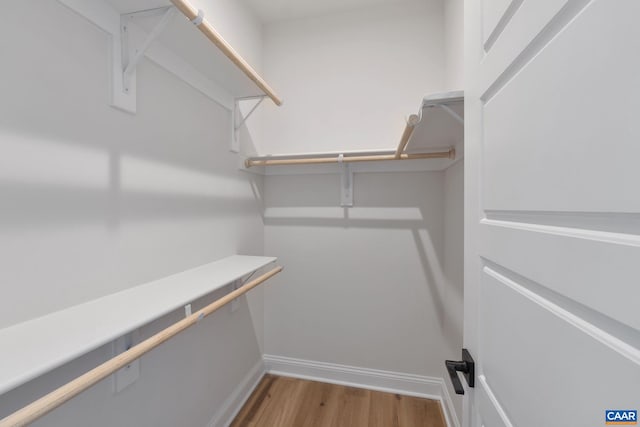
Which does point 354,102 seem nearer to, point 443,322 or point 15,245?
point 443,322

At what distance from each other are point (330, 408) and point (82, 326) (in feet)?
4.64

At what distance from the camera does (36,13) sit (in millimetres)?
626

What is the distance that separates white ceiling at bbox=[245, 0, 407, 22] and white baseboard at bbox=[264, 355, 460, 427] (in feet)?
7.80

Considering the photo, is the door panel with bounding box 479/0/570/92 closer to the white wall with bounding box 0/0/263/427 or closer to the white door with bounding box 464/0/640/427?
the white door with bounding box 464/0/640/427

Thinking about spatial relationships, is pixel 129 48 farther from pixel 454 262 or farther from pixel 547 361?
pixel 454 262

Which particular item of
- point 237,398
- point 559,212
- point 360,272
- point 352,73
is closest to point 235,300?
point 237,398

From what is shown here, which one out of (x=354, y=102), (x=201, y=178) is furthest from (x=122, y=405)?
(x=354, y=102)

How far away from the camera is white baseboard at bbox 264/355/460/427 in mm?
1604

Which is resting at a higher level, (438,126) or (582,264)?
(438,126)

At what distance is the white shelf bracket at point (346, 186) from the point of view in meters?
1.69

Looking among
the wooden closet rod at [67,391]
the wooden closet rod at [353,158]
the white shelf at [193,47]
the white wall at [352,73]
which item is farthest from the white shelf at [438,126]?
the wooden closet rod at [67,391]

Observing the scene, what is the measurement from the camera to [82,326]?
1.94 ft

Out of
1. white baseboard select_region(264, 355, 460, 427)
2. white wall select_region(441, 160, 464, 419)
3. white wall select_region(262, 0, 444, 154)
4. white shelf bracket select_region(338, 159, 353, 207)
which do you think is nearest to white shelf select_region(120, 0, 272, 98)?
white wall select_region(262, 0, 444, 154)

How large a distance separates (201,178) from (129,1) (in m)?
0.63
